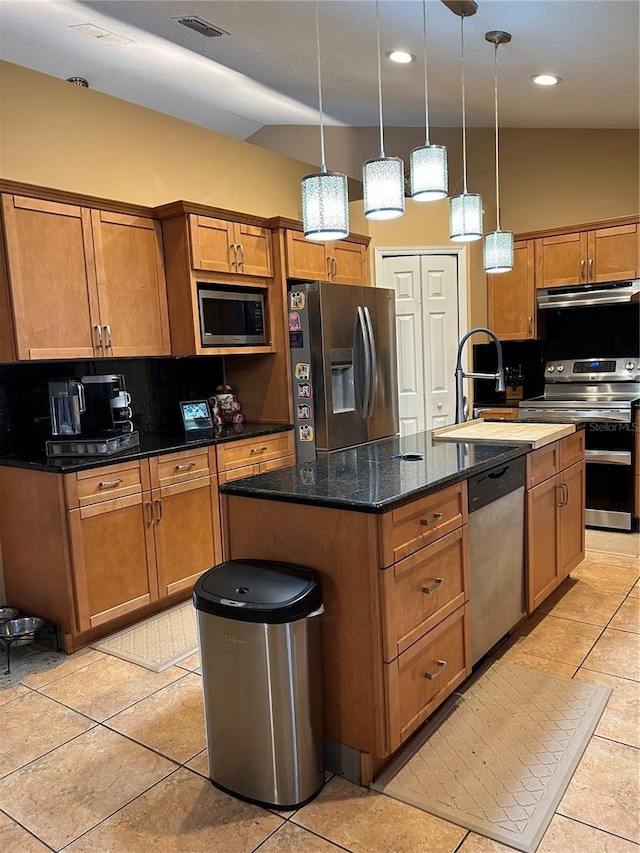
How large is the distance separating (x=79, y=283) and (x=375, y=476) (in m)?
1.92

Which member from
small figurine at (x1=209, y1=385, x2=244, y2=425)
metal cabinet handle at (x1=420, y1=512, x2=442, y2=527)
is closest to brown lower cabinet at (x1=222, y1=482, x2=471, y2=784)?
metal cabinet handle at (x1=420, y1=512, x2=442, y2=527)

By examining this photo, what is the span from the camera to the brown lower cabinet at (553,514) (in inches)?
115

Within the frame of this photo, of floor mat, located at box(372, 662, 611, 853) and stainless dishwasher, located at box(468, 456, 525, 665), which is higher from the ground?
stainless dishwasher, located at box(468, 456, 525, 665)

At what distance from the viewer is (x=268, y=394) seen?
4332mm

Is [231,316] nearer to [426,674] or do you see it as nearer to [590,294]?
[426,674]

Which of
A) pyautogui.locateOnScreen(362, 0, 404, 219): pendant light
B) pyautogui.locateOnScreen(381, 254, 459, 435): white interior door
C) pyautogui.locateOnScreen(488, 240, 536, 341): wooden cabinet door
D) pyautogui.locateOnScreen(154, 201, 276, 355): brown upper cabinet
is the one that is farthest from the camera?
pyautogui.locateOnScreen(381, 254, 459, 435): white interior door

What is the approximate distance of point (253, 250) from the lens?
407 cm

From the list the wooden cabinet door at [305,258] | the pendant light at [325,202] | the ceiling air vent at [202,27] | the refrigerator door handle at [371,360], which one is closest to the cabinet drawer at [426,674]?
the pendant light at [325,202]

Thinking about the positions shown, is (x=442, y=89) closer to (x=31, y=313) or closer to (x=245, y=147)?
(x=245, y=147)

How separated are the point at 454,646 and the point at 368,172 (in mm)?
1713

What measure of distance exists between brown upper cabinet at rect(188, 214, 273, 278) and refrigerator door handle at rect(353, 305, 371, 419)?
0.68 metres

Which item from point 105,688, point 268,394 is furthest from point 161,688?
point 268,394

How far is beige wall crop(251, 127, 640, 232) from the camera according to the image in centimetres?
493

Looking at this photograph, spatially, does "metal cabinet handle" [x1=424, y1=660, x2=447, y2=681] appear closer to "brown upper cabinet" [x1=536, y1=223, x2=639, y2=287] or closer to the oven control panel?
the oven control panel
